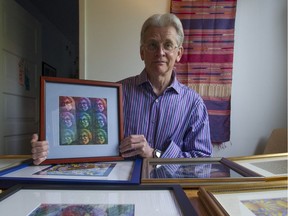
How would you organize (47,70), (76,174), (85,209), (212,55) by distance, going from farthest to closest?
(47,70)
(212,55)
(76,174)
(85,209)

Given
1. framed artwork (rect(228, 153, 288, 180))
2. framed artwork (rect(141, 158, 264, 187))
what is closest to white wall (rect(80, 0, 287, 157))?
framed artwork (rect(228, 153, 288, 180))

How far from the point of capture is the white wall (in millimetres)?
2117

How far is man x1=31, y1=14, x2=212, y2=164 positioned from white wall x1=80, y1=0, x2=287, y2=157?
970mm

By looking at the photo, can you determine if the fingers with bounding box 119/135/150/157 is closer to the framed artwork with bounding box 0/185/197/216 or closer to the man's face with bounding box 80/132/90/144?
the man's face with bounding box 80/132/90/144

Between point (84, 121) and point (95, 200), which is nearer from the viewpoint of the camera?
point (95, 200)

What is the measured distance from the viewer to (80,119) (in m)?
0.77

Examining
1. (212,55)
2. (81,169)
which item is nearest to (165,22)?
(81,169)

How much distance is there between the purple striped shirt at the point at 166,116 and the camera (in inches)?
41.6

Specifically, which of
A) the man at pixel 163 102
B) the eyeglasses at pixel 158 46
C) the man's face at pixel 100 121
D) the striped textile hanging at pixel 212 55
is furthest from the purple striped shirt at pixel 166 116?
the striped textile hanging at pixel 212 55

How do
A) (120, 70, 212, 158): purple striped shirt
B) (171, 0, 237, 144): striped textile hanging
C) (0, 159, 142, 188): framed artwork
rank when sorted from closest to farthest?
(0, 159, 142, 188): framed artwork → (120, 70, 212, 158): purple striped shirt → (171, 0, 237, 144): striped textile hanging

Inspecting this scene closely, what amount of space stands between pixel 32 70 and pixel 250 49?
2297 millimetres

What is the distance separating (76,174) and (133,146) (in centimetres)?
23

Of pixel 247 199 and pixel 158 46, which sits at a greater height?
pixel 158 46

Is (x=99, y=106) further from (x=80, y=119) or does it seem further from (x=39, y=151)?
(x=39, y=151)
